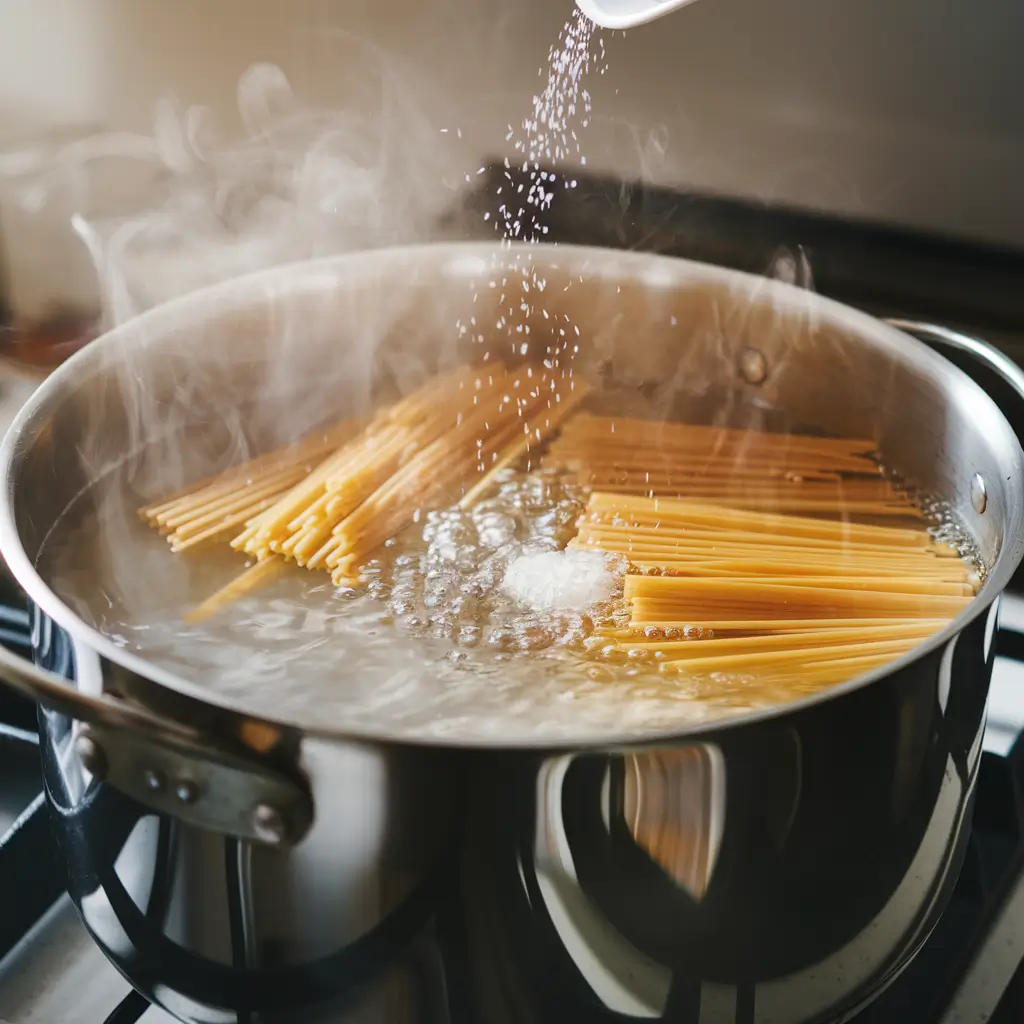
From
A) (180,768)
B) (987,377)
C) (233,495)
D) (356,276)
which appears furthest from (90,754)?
(987,377)

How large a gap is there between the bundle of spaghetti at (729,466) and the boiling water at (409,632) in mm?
72

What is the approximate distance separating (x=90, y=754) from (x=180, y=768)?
64 mm

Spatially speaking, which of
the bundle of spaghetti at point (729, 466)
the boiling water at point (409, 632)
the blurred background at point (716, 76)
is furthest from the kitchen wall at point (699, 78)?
the boiling water at point (409, 632)

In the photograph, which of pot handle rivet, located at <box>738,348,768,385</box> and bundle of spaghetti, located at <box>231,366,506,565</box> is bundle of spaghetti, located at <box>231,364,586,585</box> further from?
pot handle rivet, located at <box>738,348,768,385</box>

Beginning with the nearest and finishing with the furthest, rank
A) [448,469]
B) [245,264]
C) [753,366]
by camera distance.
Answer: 1. [448,469]
2. [753,366]
3. [245,264]

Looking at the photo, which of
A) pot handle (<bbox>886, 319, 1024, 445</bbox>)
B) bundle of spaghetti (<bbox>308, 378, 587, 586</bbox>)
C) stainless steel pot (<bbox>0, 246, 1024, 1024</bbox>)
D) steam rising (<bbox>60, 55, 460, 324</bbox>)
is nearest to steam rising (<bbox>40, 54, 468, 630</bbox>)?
steam rising (<bbox>60, 55, 460, 324</bbox>)

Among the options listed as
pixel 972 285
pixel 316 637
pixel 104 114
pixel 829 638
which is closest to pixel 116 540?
pixel 316 637

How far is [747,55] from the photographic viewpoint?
117 cm

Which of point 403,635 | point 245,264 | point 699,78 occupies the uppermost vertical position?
point 699,78

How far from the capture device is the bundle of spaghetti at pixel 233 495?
990 millimetres

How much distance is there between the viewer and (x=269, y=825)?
23.0 inches

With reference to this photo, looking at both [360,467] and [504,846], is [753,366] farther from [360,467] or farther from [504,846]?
[504,846]

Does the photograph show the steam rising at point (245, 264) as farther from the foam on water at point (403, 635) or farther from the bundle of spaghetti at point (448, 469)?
the bundle of spaghetti at point (448, 469)

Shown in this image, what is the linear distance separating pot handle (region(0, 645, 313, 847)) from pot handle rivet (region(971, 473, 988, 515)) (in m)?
0.63
